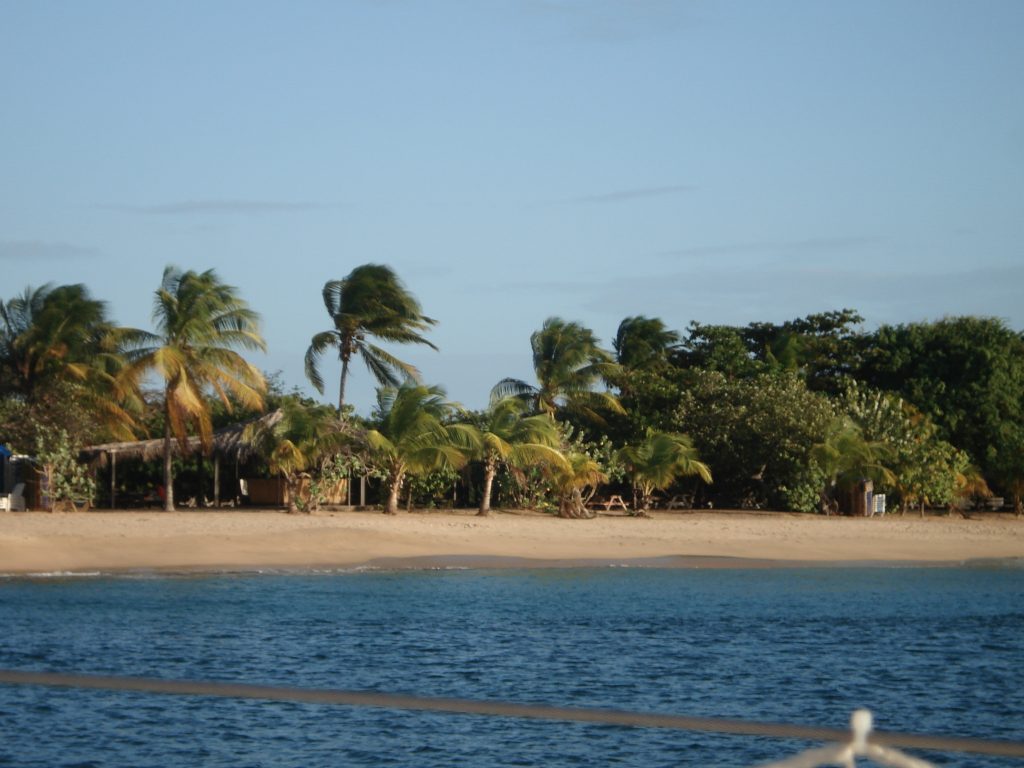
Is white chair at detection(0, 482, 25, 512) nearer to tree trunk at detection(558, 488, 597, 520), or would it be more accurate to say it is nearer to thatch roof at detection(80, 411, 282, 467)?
thatch roof at detection(80, 411, 282, 467)

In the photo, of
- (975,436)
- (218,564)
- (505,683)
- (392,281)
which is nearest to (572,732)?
(505,683)

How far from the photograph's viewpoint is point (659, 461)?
32250 mm

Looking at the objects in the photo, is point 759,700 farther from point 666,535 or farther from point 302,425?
point 302,425

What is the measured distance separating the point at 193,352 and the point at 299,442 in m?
3.27

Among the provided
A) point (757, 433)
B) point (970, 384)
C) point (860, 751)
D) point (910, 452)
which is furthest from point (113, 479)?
point (860, 751)

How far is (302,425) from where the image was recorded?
2894 centimetres

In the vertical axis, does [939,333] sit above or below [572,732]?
above

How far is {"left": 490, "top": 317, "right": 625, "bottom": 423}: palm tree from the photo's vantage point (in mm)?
37219

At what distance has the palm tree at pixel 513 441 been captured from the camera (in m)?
30.0

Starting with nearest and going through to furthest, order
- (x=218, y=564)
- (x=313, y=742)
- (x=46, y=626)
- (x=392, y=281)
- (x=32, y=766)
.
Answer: (x=32, y=766) → (x=313, y=742) → (x=46, y=626) → (x=218, y=564) → (x=392, y=281)

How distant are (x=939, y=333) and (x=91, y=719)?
34528mm

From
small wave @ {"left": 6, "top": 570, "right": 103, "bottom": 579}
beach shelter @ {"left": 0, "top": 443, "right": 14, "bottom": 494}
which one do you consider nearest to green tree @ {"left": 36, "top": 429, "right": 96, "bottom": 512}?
beach shelter @ {"left": 0, "top": 443, "right": 14, "bottom": 494}

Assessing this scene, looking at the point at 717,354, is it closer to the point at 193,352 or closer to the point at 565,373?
the point at 565,373

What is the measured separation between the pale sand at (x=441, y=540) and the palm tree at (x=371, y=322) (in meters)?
5.44
